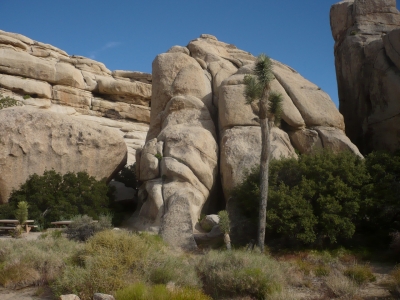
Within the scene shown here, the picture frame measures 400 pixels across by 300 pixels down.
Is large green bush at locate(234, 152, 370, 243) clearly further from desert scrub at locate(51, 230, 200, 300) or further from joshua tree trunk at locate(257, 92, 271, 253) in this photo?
desert scrub at locate(51, 230, 200, 300)

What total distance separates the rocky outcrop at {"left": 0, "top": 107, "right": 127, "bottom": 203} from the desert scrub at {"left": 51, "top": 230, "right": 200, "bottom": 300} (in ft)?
50.8

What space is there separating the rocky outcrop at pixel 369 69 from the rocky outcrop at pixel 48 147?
17.2 meters

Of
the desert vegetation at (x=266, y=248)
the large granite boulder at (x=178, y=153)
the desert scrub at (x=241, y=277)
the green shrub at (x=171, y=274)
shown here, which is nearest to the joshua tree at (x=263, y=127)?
the desert vegetation at (x=266, y=248)

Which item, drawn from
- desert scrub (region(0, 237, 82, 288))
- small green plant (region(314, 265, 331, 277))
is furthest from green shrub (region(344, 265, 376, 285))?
desert scrub (region(0, 237, 82, 288))

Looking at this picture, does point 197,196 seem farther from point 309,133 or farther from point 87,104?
point 87,104

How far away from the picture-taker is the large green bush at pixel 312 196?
56.4 feet

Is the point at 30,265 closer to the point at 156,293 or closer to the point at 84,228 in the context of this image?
the point at 156,293

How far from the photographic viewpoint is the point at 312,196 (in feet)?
59.7

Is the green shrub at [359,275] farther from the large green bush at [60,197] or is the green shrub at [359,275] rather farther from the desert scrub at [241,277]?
the large green bush at [60,197]

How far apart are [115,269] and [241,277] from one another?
335 cm

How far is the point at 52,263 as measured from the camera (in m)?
12.8

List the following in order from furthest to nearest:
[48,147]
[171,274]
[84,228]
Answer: [48,147]
[84,228]
[171,274]

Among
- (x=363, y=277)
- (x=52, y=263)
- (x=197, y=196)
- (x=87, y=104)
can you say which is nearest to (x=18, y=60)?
(x=87, y=104)

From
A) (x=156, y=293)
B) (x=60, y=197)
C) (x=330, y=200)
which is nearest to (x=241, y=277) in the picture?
(x=156, y=293)
